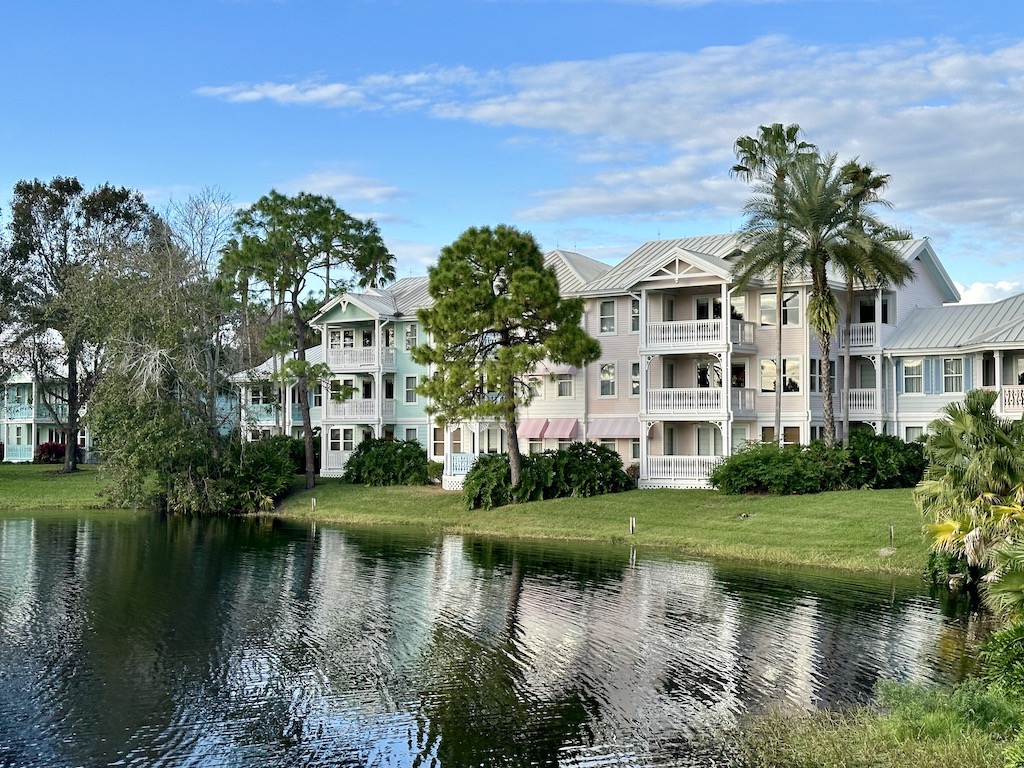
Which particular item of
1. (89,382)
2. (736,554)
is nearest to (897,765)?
(736,554)

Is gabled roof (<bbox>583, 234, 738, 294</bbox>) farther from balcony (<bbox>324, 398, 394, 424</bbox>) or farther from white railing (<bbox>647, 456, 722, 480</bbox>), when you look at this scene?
balcony (<bbox>324, 398, 394, 424</bbox>)

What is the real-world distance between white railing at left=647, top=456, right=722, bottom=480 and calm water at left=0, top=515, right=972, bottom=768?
545 inches

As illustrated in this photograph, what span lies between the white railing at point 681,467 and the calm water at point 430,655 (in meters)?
13.8

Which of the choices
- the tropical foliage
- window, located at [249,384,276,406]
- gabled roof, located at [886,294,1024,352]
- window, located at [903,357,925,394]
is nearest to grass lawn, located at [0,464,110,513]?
window, located at [249,384,276,406]

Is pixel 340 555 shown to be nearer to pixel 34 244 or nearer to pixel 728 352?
pixel 728 352

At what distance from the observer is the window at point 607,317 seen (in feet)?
180

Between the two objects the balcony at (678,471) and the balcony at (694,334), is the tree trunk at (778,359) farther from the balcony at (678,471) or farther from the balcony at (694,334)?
the balcony at (678,471)

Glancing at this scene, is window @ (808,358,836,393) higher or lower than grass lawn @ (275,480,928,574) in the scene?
higher

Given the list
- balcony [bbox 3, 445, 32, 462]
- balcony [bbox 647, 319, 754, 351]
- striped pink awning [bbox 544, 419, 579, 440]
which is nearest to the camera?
balcony [bbox 647, 319, 754, 351]

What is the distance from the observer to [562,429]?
181 ft

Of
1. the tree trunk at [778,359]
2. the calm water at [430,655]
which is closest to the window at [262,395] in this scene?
the calm water at [430,655]

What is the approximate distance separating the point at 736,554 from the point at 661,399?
15.7 meters

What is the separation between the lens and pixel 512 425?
48.3 metres

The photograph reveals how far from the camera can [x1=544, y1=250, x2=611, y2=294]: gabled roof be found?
56.1 metres
